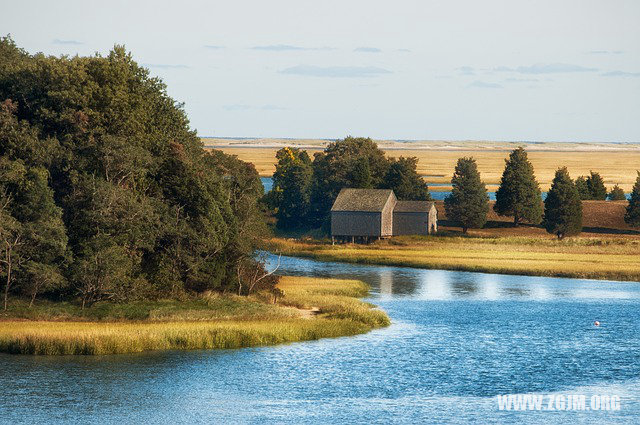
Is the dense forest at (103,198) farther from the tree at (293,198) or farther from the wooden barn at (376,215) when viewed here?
the tree at (293,198)

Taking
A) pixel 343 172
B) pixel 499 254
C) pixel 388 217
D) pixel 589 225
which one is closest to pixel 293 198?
pixel 343 172

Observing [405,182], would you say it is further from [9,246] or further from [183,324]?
[9,246]

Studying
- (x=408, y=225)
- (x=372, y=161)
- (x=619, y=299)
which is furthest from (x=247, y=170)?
(x=372, y=161)

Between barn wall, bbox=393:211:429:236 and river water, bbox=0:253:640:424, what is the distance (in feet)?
217

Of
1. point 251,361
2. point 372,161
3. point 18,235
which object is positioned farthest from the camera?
point 372,161

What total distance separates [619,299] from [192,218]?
111ft

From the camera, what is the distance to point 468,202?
141875 mm

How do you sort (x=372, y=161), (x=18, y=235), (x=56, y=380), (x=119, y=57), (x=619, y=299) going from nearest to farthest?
(x=56, y=380)
(x=18, y=235)
(x=119, y=57)
(x=619, y=299)
(x=372, y=161)

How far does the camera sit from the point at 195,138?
78.1 m

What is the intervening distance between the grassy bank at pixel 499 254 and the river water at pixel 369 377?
30.0 m

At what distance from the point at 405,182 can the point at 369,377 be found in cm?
9599

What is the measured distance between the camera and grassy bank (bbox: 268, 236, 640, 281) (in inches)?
3784

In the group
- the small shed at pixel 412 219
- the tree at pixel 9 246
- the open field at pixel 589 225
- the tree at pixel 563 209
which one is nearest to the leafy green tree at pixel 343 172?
the small shed at pixel 412 219

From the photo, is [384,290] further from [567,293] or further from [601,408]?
[601,408]
